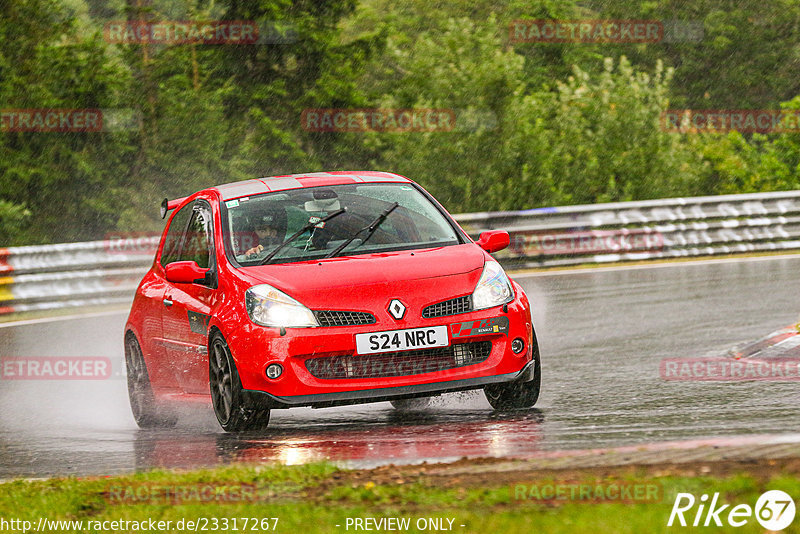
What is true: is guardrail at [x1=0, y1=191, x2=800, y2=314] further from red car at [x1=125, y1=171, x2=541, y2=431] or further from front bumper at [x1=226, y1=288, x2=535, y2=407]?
front bumper at [x1=226, y1=288, x2=535, y2=407]

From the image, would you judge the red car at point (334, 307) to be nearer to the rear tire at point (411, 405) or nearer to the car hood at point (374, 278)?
the car hood at point (374, 278)

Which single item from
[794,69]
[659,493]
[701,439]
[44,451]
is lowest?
[794,69]

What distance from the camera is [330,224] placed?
28.8ft

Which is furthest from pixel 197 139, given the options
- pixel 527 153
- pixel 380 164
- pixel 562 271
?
pixel 562 271

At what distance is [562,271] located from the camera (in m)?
20.5

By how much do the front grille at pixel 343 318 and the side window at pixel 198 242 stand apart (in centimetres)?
136

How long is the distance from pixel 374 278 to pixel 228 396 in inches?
48.1

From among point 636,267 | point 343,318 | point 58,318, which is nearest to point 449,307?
point 343,318

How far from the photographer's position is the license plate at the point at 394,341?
775 cm

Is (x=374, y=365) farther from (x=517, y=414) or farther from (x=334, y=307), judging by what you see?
(x=517, y=414)

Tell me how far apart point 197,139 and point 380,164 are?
18.4 ft

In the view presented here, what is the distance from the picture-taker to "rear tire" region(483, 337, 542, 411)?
850 cm

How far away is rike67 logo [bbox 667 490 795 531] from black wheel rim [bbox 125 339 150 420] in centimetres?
583

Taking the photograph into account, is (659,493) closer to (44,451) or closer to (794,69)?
(44,451)
